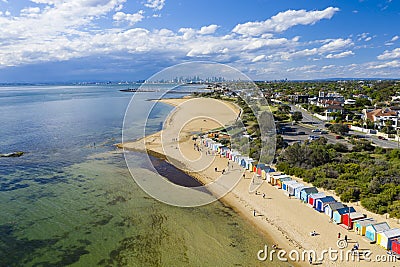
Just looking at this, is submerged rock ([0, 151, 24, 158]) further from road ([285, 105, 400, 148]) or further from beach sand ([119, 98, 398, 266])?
road ([285, 105, 400, 148])

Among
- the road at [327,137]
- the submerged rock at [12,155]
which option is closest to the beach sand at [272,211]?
the road at [327,137]

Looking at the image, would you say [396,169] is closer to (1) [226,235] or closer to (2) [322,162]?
(2) [322,162]

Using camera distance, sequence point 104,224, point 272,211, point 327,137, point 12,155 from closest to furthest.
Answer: point 104,224 → point 272,211 → point 12,155 → point 327,137

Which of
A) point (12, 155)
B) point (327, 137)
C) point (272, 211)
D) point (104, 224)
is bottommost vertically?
point (104, 224)

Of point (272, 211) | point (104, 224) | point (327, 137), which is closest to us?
point (104, 224)

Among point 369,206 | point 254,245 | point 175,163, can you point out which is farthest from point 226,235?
point 175,163

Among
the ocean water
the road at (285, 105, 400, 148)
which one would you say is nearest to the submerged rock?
the ocean water

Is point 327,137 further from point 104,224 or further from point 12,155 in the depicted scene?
point 12,155

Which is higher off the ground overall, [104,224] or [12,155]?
[12,155]

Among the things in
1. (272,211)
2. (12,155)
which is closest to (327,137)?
(272,211)

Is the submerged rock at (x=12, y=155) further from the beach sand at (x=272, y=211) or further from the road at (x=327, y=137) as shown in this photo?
the road at (x=327, y=137)

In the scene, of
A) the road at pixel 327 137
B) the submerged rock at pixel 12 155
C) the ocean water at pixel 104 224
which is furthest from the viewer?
the road at pixel 327 137
